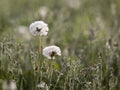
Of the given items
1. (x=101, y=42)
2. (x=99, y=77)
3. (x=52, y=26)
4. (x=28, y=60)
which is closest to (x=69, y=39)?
(x=52, y=26)

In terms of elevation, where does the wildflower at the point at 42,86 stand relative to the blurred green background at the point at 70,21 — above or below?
below

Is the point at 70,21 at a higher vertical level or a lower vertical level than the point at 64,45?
higher

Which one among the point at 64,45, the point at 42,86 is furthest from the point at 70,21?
the point at 42,86

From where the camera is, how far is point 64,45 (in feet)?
14.9

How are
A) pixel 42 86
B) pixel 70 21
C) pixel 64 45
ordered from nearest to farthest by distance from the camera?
pixel 42 86
pixel 64 45
pixel 70 21

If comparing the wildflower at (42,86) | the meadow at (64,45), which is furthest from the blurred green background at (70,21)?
the wildflower at (42,86)

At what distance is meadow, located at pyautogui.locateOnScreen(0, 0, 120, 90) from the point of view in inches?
116

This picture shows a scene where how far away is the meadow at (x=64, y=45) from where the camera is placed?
9.66ft

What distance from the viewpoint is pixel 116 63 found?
12.0 feet

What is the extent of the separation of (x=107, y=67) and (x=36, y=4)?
3.96 m

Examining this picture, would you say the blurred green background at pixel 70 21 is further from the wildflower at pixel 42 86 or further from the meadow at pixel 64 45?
the wildflower at pixel 42 86

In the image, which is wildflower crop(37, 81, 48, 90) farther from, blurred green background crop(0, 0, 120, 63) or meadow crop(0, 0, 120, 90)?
blurred green background crop(0, 0, 120, 63)

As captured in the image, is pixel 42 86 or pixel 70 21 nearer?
pixel 42 86

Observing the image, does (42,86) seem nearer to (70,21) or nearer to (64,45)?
(64,45)
